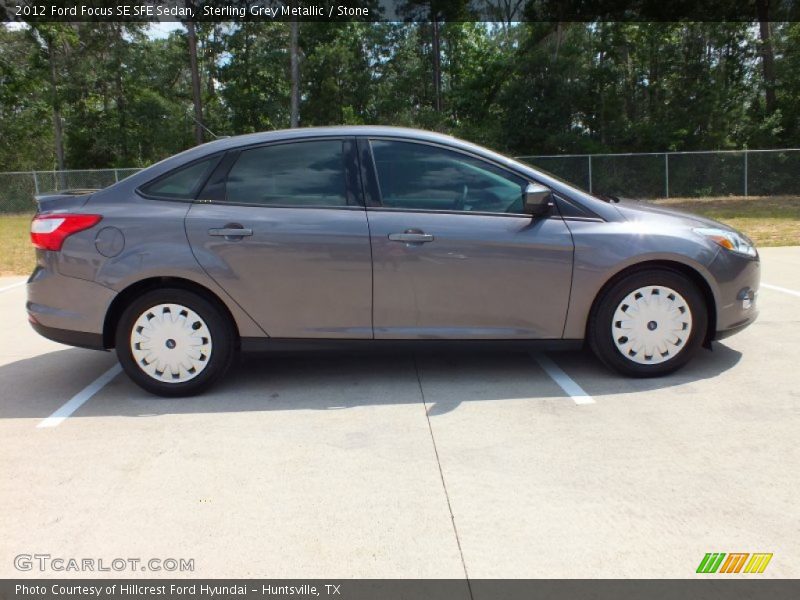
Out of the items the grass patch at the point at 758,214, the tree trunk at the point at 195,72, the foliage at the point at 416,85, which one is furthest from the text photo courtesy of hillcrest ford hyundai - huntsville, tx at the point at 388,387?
the tree trunk at the point at 195,72

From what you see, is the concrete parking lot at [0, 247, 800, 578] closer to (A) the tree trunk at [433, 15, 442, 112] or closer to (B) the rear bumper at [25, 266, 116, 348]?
(B) the rear bumper at [25, 266, 116, 348]

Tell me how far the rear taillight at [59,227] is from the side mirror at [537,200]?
2739 millimetres

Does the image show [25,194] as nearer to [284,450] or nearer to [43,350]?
[43,350]

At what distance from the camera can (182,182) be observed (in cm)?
446

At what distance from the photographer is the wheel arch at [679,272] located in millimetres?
4422

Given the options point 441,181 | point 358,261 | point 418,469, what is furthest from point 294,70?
point 418,469

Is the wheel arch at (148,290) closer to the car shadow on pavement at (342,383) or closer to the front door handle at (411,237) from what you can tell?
the car shadow on pavement at (342,383)

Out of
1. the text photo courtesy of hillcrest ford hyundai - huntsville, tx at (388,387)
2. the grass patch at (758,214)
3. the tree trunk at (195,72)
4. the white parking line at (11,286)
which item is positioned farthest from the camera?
the tree trunk at (195,72)

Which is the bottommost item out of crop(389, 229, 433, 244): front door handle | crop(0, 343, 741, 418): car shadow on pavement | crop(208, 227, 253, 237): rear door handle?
crop(0, 343, 741, 418): car shadow on pavement

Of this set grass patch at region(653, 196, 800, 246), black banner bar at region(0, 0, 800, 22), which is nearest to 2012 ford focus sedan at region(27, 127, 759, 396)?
grass patch at region(653, 196, 800, 246)

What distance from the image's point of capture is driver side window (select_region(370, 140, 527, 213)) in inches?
174

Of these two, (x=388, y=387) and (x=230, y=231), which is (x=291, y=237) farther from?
(x=388, y=387)

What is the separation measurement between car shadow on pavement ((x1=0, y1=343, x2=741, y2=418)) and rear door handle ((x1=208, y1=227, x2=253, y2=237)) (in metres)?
1.00
